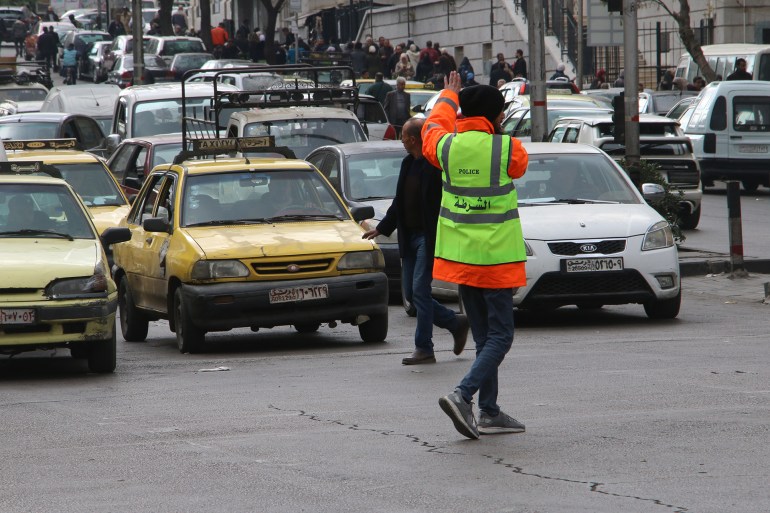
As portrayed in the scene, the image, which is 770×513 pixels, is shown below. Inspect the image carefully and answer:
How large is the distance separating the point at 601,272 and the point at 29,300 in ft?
15.3

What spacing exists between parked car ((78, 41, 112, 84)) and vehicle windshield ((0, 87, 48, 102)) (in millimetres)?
Result: 23483

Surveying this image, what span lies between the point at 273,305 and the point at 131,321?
2195mm

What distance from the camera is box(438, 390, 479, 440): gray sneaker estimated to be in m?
7.97

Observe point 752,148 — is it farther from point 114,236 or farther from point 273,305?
point 114,236

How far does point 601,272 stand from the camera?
13195mm

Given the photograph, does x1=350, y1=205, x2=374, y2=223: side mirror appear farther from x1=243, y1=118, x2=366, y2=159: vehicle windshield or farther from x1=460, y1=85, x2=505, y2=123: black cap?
x1=243, y1=118, x2=366, y2=159: vehicle windshield

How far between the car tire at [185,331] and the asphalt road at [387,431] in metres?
0.14

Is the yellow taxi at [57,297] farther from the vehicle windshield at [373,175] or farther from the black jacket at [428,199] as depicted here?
the vehicle windshield at [373,175]

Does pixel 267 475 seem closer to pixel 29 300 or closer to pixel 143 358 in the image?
pixel 29 300

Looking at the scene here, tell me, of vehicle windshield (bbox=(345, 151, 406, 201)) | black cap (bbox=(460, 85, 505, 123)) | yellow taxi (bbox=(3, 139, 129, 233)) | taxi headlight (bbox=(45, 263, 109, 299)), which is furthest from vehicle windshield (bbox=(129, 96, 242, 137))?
black cap (bbox=(460, 85, 505, 123))

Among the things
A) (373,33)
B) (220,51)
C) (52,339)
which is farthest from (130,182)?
(373,33)

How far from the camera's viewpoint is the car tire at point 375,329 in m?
12.7

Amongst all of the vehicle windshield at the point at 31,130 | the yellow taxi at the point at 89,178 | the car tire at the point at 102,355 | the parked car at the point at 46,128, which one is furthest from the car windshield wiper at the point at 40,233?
the vehicle windshield at the point at 31,130

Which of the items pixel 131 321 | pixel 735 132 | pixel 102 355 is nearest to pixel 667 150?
pixel 735 132
